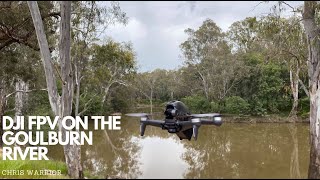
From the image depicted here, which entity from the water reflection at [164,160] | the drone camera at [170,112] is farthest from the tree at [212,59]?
the drone camera at [170,112]

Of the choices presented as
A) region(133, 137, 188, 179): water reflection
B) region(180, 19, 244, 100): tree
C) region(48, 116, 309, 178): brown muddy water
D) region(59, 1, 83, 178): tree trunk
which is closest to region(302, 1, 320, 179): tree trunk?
region(48, 116, 309, 178): brown muddy water

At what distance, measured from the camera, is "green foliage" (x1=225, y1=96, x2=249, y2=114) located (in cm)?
1554

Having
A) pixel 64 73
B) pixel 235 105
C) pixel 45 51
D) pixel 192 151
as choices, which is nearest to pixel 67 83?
pixel 64 73

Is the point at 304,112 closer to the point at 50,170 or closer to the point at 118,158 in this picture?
the point at 118,158

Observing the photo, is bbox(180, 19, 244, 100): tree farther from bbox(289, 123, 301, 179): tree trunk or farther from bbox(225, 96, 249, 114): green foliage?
bbox(289, 123, 301, 179): tree trunk

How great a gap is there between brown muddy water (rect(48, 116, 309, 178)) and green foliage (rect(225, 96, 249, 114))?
29.2 inches

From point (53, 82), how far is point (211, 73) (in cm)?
1344

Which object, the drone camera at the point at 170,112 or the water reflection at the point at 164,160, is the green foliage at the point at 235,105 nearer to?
the water reflection at the point at 164,160

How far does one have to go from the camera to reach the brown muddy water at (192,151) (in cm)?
685

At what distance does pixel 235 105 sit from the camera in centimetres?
1623

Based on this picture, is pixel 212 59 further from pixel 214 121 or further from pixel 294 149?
pixel 214 121

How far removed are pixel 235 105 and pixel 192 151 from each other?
7689 millimetres

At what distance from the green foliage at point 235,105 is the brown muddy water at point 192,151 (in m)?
0.74

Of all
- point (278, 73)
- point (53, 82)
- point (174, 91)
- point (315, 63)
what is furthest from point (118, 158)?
point (278, 73)
